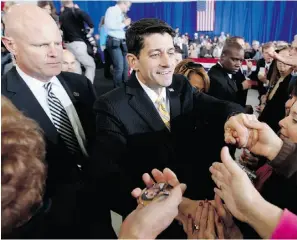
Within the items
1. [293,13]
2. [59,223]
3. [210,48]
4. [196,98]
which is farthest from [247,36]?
[59,223]

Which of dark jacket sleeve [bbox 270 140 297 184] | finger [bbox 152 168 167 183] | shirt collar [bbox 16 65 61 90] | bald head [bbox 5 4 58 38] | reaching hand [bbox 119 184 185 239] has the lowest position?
finger [bbox 152 168 167 183]

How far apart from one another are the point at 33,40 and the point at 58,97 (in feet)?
0.88

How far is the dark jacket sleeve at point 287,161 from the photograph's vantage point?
2.77 feet

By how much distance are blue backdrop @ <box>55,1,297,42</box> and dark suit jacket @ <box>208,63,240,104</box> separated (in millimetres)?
9773

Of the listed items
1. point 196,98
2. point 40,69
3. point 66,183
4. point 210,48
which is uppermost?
point 40,69

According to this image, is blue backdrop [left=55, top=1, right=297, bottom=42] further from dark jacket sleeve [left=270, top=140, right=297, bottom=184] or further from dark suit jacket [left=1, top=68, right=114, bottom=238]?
dark jacket sleeve [left=270, top=140, right=297, bottom=184]

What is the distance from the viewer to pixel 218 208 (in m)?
1.00

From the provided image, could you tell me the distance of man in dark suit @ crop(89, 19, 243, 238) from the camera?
128 cm

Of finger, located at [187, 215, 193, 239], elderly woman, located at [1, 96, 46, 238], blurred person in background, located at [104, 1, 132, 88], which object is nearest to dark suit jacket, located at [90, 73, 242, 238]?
finger, located at [187, 215, 193, 239]

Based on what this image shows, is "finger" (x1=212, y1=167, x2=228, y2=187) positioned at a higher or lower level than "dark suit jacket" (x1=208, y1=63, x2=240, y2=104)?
higher

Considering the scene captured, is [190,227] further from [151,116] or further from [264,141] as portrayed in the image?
[151,116]

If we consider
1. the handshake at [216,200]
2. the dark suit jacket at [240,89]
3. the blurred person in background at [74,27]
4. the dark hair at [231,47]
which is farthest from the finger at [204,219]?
the blurred person in background at [74,27]

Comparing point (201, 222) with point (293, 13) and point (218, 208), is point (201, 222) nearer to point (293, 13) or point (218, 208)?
point (218, 208)

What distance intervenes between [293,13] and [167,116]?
Result: 11687mm
